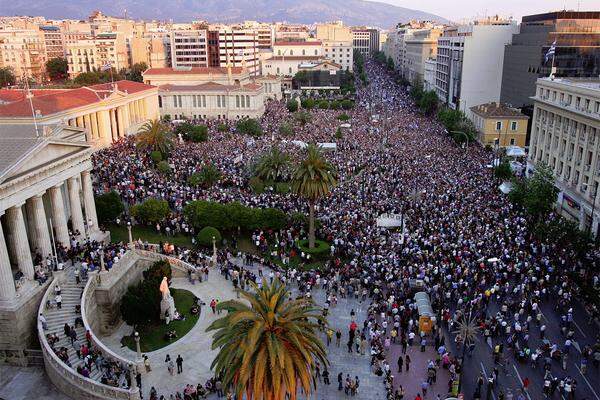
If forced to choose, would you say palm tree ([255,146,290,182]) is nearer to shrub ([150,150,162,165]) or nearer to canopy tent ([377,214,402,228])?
shrub ([150,150,162,165])

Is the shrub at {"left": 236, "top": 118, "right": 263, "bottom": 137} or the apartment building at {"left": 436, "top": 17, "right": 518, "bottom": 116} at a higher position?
the apartment building at {"left": 436, "top": 17, "right": 518, "bottom": 116}

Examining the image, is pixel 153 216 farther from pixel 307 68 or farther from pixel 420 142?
pixel 307 68

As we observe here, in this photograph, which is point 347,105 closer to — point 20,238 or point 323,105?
point 323,105

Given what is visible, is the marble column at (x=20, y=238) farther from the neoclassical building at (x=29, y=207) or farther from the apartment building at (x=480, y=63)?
the apartment building at (x=480, y=63)

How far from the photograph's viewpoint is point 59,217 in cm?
3559

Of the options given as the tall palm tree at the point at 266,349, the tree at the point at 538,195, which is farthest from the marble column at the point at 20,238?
the tree at the point at 538,195

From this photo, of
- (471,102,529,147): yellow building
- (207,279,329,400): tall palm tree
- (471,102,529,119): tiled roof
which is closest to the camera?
(207,279,329,400): tall palm tree

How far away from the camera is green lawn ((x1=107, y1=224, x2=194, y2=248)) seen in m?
43.8

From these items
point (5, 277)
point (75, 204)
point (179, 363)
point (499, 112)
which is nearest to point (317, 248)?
point (179, 363)

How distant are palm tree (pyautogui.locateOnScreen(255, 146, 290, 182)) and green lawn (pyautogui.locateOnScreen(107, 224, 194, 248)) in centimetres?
1444

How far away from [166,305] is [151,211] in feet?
45.1

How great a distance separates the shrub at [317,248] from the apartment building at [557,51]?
4638 centimetres

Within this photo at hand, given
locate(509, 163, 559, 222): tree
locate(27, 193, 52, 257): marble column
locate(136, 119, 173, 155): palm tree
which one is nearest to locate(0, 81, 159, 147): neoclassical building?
locate(136, 119, 173, 155): palm tree

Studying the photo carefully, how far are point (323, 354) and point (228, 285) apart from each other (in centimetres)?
1744
